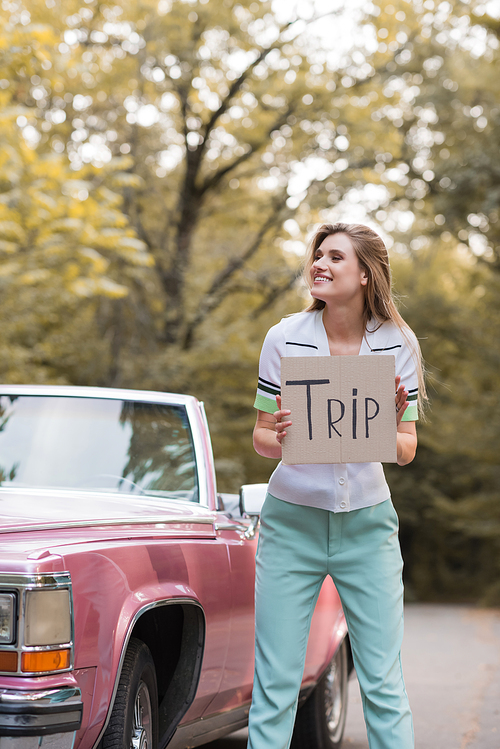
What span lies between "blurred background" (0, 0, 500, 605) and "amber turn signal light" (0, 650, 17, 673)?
1437 centimetres

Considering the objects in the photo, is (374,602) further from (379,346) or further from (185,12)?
(185,12)

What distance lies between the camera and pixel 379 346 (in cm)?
299

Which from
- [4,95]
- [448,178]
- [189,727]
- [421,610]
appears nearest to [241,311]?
[448,178]

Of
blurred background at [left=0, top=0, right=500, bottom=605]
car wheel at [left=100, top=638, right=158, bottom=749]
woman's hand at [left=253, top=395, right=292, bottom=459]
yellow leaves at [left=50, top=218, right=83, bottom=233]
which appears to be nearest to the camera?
car wheel at [left=100, top=638, right=158, bottom=749]

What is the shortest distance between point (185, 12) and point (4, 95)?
997 cm

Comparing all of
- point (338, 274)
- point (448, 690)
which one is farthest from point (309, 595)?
point (448, 690)

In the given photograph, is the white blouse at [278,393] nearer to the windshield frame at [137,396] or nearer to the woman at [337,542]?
the woman at [337,542]

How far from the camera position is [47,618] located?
239cm

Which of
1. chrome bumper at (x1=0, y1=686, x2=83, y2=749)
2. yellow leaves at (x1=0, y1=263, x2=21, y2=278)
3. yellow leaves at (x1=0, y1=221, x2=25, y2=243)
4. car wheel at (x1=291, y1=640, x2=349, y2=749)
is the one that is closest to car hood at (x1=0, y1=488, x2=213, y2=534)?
chrome bumper at (x1=0, y1=686, x2=83, y2=749)

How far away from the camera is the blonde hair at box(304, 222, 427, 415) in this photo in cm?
300

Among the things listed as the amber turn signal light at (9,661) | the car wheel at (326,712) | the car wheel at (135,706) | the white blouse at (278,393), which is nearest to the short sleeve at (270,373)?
the white blouse at (278,393)

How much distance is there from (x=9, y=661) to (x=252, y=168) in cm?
2121

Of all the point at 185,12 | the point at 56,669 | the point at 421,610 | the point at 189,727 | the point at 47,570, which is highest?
the point at 185,12

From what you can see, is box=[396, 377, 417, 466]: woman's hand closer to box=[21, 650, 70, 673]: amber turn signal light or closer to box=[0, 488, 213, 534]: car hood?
box=[0, 488, 213, 534]: car hood
